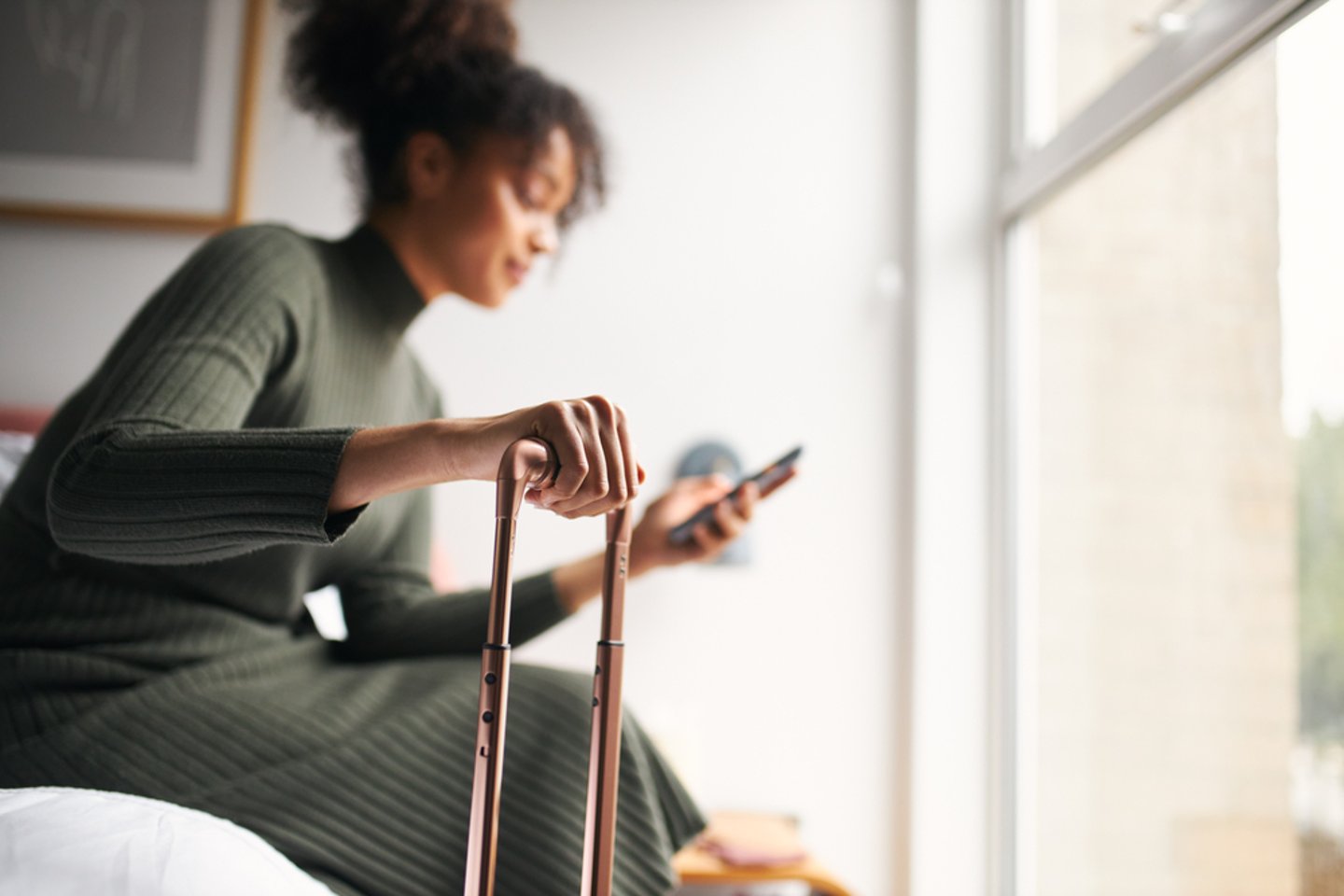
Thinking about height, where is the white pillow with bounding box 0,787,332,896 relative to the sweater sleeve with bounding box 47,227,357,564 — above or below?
below

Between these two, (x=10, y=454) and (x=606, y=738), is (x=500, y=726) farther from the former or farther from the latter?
(x=10, y=454)

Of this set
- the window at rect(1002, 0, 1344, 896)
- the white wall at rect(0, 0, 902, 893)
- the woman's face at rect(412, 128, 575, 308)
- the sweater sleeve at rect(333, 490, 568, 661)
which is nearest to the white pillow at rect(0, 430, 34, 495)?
the white wall at rect(0, 0, 902, 893)

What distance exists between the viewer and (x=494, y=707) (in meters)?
0.67

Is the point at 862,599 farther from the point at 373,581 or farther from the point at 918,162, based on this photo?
the point at 373,581

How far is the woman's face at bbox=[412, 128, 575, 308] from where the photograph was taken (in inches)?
51.9

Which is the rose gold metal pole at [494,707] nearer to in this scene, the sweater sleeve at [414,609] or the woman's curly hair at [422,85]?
the sweater sleeve at [414,609]

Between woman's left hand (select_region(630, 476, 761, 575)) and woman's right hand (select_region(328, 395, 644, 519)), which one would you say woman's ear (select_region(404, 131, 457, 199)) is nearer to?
woman's left hand (select_region(630, 476, 761, 575))

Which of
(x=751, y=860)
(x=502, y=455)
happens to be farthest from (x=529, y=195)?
(x=751, y=860)

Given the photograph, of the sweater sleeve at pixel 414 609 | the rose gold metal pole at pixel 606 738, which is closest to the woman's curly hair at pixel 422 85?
the sweater sleeve at pixel 414 609

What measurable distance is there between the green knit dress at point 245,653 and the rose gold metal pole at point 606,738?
0.14 metres

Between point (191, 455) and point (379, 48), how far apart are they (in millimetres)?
805

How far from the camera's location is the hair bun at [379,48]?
1.38 meters

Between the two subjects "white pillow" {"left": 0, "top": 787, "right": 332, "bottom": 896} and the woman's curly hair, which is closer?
"white pillow" {"left": 0, "top": 787, "right": 332, "bottom": 896}

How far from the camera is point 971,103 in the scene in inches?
84.4
